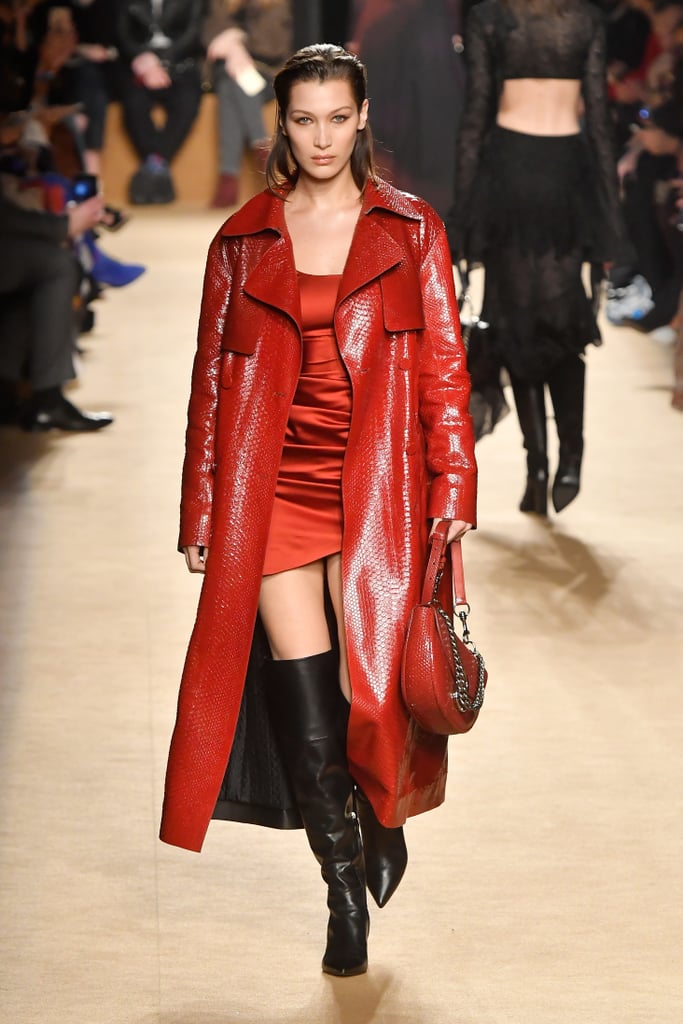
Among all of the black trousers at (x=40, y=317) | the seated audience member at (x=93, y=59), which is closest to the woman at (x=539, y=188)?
the black trousers at (x=40, y=317)

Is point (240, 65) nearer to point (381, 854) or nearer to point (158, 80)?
point (158, 80)

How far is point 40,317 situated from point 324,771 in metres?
4.56

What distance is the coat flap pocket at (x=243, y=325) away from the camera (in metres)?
2.82

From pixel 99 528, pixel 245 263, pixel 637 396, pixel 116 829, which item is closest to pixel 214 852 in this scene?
pixel 116 829

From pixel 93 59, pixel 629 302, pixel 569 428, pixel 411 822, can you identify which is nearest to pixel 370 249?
pixel 411 822

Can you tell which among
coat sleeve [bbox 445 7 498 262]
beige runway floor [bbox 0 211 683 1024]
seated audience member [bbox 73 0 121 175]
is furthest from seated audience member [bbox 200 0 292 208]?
coat sleeve [bbox 445 7 498 262]

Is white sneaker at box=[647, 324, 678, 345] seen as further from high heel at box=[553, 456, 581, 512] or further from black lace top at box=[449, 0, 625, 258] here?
black lace top at box=[449, 0, 625, 258]

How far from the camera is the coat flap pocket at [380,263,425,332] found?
9.20ft

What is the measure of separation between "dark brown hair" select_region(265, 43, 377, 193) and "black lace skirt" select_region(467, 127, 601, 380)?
103 inches

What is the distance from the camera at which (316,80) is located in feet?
9.12

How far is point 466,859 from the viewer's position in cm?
343

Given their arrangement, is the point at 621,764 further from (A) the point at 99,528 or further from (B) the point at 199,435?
(A) the point at 99,528

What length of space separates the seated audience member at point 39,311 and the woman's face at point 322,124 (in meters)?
4.35

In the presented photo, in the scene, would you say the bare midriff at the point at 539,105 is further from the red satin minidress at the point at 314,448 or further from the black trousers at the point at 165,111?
the black trousers at the point at 165,111
